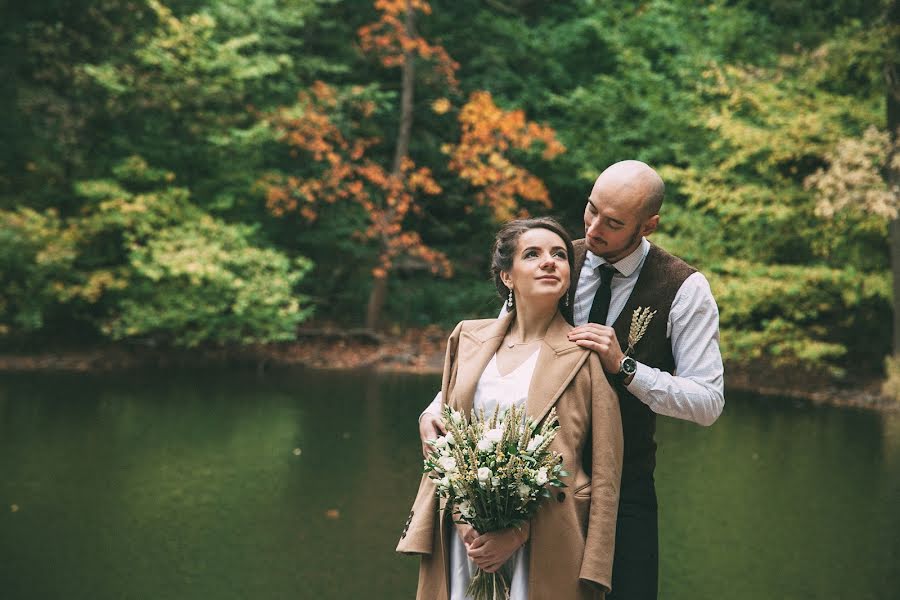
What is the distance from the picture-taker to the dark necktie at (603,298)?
2928 mm

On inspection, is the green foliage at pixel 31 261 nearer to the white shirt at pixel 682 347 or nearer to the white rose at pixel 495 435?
the white shirt at pixel 682 347

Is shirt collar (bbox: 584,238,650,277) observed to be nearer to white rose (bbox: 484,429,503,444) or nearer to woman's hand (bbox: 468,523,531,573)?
white rose (bbox: 484,429,503,444)

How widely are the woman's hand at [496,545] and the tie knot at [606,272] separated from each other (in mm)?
764

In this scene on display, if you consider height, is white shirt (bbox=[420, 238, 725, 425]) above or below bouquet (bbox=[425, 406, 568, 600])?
above

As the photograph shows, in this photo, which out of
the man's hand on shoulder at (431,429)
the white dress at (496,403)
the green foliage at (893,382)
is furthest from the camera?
the green foliage at (893,382)

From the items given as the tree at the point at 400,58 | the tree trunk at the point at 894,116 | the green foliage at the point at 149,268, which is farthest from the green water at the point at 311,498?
the tree at the point at 400,58

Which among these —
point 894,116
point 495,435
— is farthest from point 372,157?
point 495,435

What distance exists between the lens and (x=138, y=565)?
229 inches

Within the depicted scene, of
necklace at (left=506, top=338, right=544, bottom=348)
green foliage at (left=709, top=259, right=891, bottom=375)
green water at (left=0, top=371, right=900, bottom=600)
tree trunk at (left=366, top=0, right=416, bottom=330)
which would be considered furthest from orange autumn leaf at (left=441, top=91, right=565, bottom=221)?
necklace at (left=506, top=338, right=544, bottom=348)

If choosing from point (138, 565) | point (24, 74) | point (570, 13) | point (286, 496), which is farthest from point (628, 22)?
point (138, 565)

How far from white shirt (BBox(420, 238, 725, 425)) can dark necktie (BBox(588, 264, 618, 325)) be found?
0.04ft

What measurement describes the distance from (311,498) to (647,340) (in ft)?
16.6

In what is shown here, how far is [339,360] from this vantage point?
50.7ft

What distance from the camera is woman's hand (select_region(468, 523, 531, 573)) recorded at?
104 inches
